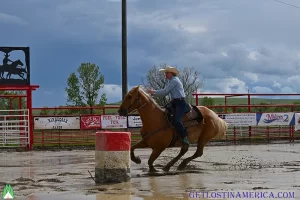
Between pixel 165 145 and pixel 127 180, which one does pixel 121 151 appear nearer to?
pixel 127 180

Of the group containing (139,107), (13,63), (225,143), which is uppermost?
(13,63)

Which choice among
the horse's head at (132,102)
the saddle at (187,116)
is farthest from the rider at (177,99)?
the horse's head at (132,102)

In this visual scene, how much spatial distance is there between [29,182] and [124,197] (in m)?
2.48

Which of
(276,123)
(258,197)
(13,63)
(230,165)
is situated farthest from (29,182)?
(276,123)

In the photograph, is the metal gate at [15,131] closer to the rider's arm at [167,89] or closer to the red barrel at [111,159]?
the rider's arm at [167,89]

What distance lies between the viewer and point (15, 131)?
20.1 m

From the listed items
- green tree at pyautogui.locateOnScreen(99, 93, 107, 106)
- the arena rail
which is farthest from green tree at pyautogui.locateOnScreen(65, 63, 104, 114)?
the arena rail

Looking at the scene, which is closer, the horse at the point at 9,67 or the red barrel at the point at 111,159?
the red barrel at the point at 111,159

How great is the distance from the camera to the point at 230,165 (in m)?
11.9

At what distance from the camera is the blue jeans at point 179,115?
34.0 ft

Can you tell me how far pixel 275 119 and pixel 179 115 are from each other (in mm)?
13837

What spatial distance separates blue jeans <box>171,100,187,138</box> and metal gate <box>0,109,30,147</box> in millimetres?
10986

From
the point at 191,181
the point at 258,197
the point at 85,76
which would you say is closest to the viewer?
the point at 258,197

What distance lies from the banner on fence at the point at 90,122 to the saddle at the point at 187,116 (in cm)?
1077
